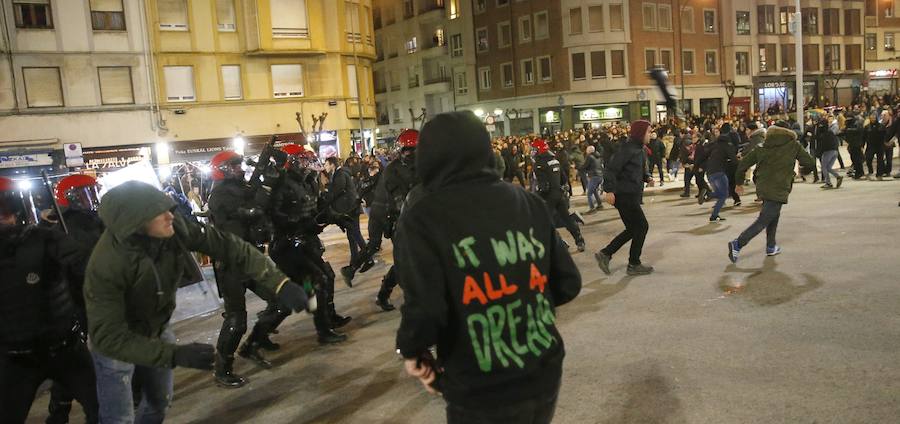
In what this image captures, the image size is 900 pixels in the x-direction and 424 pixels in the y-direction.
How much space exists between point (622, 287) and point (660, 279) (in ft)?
1.86

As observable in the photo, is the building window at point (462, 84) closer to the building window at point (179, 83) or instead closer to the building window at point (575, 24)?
the building window at point (575, 24)

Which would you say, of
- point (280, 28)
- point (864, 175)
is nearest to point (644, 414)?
point (864, 175)

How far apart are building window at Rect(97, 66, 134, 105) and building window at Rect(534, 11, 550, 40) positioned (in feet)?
88.7

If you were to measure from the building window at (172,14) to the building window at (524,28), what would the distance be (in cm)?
2469

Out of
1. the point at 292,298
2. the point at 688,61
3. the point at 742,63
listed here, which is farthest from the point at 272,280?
the point at 742,63

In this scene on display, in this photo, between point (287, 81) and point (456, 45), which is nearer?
point (287, 81)

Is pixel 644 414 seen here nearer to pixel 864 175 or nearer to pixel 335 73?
pixel 864 175

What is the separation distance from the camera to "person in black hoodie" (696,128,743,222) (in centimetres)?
1230

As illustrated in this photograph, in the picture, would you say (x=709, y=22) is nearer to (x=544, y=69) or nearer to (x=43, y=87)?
(x=544, y=69)

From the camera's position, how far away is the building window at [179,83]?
96.3 ft

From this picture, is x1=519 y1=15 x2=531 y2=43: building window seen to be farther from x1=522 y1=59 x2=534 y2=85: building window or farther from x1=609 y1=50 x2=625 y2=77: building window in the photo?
x1=609 y1=50 x2=625 y2=77: building window

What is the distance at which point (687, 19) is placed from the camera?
1871 inches

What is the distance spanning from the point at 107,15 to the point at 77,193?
26.3 meters

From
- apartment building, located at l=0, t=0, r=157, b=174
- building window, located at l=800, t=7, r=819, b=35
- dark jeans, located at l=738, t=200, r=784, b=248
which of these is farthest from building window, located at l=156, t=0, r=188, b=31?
building window, located at l=800, t=7, r=819, b=35
